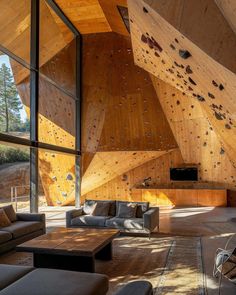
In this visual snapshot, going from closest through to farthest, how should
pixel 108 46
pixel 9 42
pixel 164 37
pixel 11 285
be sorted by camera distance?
pixel 11 285
pixel 164 37
pixel 9 42
pixel 108 46

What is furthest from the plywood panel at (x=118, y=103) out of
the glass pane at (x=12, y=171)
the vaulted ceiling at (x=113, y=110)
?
the glass pane at (x=12, y=171)

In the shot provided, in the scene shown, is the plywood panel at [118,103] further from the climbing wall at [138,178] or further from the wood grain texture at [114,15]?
the climbing wall at [138,178]

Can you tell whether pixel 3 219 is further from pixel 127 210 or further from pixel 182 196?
pixel 182 196

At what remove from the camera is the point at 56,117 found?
32.3 ft

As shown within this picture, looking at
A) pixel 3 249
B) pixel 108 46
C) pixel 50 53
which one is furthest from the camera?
pixel 108 46

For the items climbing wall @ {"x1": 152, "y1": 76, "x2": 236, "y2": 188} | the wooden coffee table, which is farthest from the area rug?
climbing wall @ {"x1": 152, "y1": 76, "x2": 236, "y2": 188}

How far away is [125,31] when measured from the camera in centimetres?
908

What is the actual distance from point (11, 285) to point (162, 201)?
8.69m

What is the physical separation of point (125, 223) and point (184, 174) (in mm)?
5096

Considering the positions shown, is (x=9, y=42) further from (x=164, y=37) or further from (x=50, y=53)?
(x=164, y=37)

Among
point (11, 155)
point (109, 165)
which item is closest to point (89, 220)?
point (109, 165)

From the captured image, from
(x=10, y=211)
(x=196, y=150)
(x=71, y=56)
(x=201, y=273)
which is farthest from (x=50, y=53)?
(x=201, y=273)

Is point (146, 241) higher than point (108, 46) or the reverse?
the reverse

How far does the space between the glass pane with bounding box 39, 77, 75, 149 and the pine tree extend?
2.43 feet
